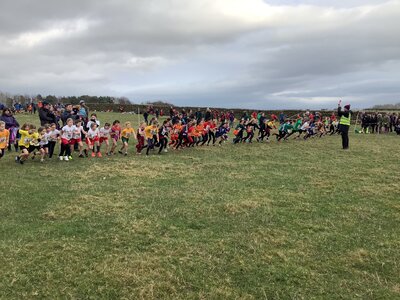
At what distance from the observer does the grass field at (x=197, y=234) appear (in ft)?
15.9

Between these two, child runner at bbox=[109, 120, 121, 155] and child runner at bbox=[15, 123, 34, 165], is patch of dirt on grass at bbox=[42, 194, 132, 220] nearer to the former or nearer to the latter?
child runner at bbox=[15, 123, 34, 165]

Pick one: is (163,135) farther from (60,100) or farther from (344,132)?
(60,100)

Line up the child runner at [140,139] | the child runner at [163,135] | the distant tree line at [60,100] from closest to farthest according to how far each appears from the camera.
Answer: the child runner at [140,139]
the child runner at [163,135]
the distant tree line at [60,100]

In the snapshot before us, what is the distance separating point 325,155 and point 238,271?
39.2 feet

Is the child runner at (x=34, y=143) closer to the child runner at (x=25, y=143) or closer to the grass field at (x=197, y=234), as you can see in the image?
the child runner at (x=25, y=143)

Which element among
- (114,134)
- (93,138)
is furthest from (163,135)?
(93,138)

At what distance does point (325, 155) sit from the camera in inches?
635

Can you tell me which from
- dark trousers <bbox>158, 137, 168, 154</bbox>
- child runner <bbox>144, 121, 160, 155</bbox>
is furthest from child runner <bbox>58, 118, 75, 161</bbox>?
dark trousers <bbox>158, 137, 168, 154</bbox>

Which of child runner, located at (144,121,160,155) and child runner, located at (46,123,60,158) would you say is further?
child runner, located at (144,121,160,155)

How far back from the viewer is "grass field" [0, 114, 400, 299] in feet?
15.9

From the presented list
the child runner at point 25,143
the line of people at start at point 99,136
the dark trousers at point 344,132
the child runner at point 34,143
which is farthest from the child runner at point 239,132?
the child runner at point 25,143

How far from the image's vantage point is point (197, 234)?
21.4ft

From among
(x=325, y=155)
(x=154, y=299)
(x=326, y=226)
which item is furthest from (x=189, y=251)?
(x=325, y=155)

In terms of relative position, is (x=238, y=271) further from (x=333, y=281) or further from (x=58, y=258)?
(x=58, y=258)
